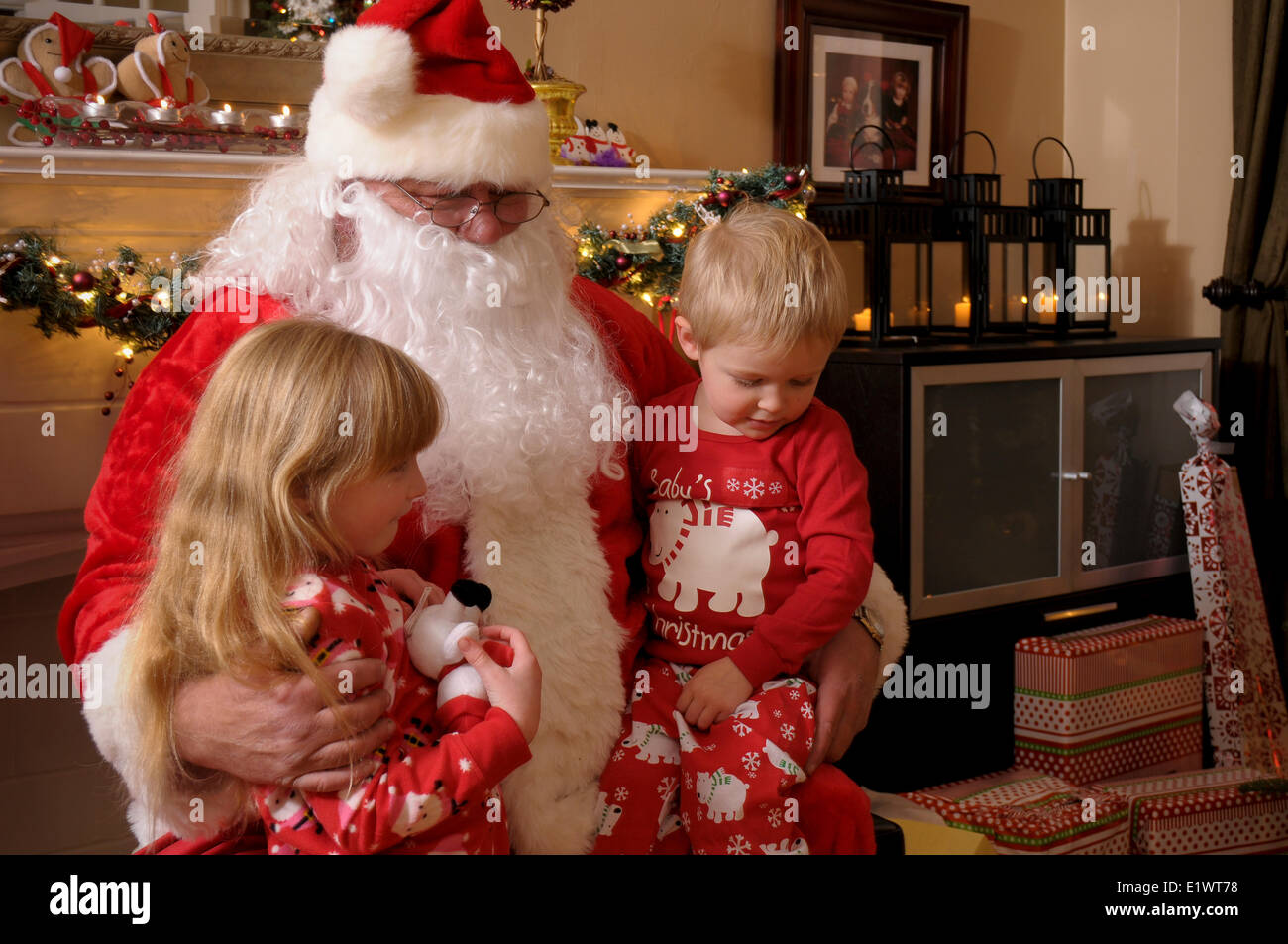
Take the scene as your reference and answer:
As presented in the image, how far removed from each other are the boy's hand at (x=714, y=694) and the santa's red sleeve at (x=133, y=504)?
64 centimetres

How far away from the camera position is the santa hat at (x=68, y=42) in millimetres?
2326

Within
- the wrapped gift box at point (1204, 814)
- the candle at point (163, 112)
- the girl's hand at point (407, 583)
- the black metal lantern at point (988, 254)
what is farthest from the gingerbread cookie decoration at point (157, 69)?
the wrapped gift box at point (1204, 814)

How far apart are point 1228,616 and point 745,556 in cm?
219

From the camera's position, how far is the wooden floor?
8.59ft

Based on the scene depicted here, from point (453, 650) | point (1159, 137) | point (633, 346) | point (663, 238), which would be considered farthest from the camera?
point (1159, 137)

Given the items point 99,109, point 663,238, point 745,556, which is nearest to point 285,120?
point 99,109

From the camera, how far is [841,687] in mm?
1763

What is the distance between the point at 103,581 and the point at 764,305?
96 cm

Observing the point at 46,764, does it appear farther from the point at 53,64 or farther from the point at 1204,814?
the point at 1204,814

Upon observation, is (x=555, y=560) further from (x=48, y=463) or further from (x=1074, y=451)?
(x=1074, y=451)

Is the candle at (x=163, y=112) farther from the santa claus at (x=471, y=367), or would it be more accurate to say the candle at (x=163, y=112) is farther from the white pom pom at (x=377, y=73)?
the white pom pom at (x=377, y=73)

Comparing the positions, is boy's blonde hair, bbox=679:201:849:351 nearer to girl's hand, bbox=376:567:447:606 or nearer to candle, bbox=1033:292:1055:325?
girl's hand, bbox=376:567:447:606

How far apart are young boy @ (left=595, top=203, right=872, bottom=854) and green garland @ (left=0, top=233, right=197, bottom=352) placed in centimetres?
116
